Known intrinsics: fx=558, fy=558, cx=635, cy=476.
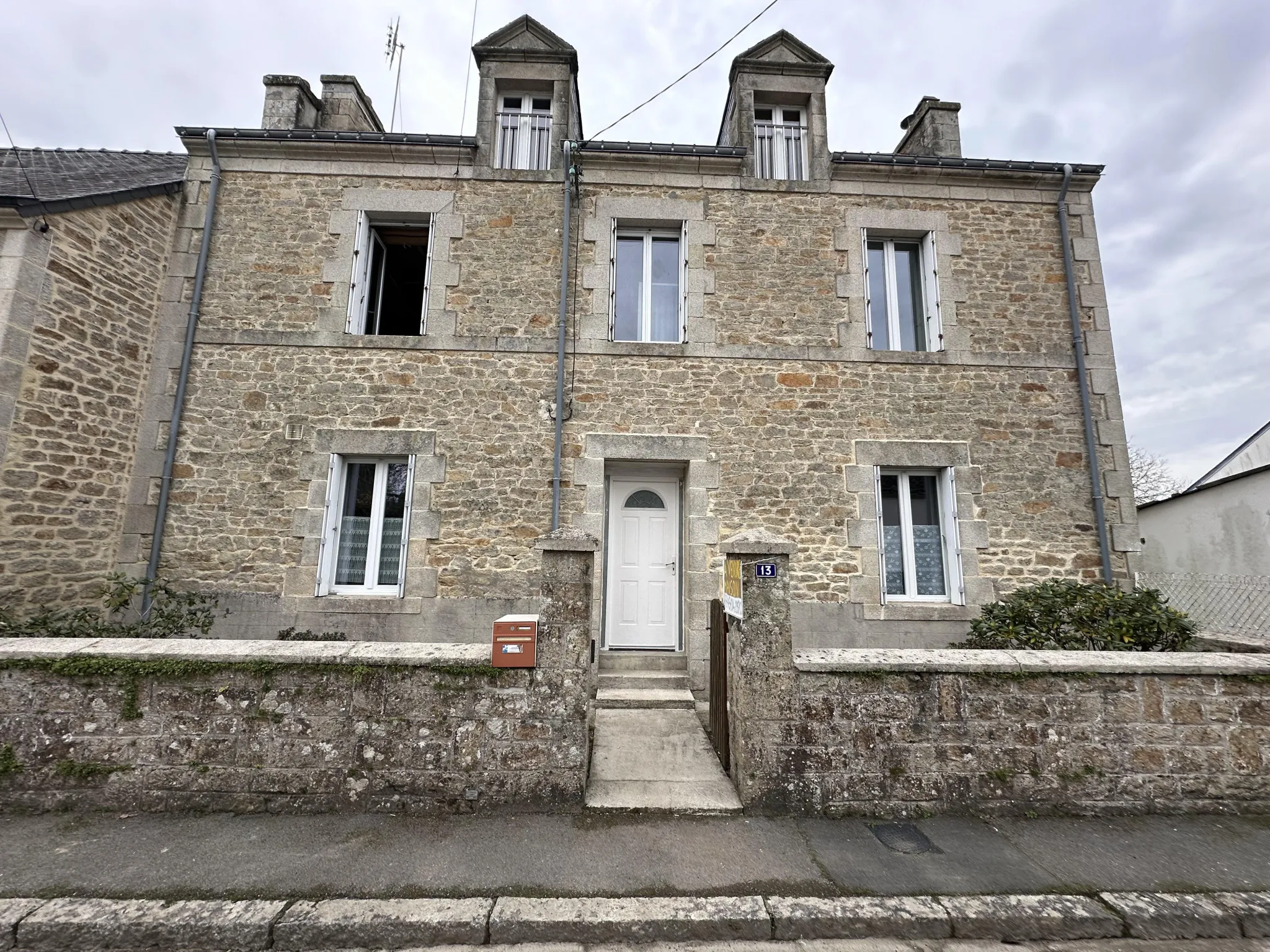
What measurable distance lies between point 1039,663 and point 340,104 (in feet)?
32.9

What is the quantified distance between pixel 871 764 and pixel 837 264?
5503mm

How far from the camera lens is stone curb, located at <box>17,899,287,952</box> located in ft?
7.66

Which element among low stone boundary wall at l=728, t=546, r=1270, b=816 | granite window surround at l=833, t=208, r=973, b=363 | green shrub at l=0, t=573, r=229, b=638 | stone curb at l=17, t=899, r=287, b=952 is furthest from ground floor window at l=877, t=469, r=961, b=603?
green shrub at l=0, t=573, r=229, b=638

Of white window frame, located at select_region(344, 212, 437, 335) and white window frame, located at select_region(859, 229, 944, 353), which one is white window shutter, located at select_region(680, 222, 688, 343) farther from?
white window frame, located at select_region(344, 212, 437, 335)

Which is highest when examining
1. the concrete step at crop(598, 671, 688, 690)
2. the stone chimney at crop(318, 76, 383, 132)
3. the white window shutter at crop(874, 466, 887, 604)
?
the stone chimney at crop(318, 76, 383, 132)

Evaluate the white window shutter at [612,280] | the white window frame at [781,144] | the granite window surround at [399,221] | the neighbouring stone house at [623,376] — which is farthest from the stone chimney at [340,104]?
the white window frame at [781,144]

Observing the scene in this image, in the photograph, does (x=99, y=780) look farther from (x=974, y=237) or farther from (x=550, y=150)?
(x=974, y=237)

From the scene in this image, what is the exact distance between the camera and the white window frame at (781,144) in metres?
6.93

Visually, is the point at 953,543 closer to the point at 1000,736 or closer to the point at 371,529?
the point at 1000,736

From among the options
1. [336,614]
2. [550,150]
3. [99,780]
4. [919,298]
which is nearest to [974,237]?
[919,298]

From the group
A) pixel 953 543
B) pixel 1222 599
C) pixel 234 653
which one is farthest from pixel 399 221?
pixel 1222 599

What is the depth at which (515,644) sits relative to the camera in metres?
3.30

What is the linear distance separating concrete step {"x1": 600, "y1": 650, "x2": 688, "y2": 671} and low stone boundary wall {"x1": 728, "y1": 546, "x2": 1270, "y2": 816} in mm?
2462

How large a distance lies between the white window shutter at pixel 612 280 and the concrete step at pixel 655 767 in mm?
4076
